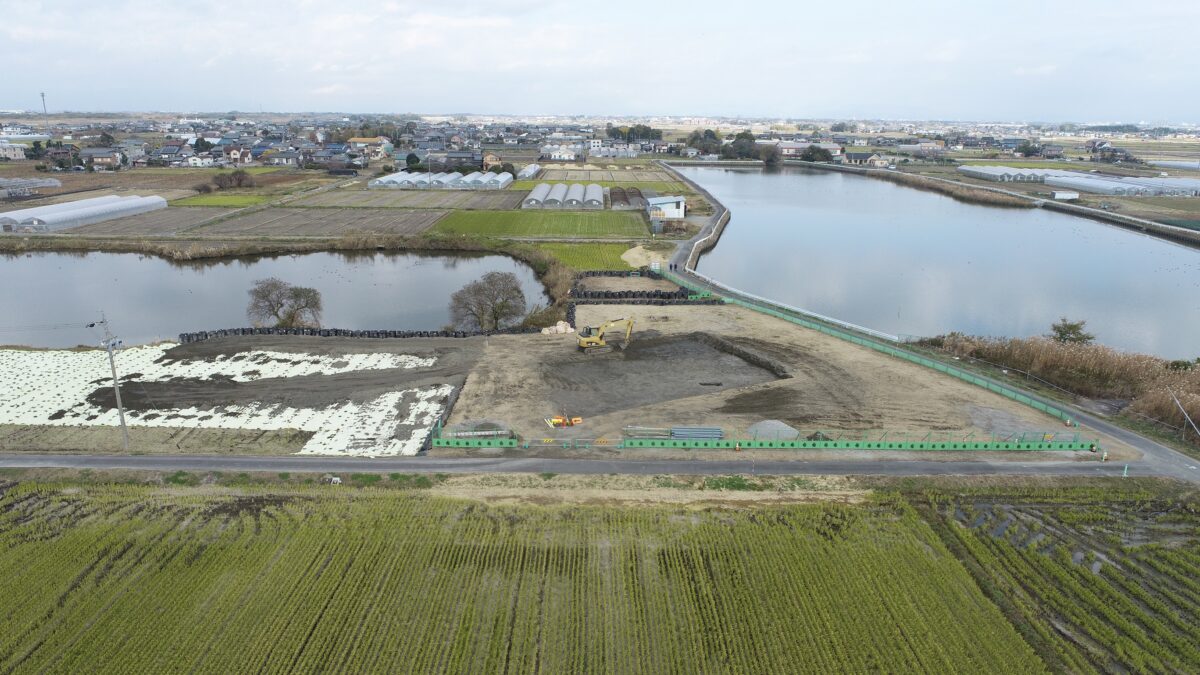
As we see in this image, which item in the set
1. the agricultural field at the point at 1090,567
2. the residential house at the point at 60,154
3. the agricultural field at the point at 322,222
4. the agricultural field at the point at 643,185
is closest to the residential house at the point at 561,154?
the agricultural field at the point at 643,185

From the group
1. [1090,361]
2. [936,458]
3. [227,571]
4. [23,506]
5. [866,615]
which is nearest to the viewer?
[866,615]

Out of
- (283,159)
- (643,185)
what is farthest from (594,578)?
(283,159)

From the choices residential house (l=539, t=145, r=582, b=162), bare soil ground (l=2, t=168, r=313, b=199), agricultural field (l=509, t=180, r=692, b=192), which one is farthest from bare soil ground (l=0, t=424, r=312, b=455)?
residential house (l=539, t=145, r=582, b=162)

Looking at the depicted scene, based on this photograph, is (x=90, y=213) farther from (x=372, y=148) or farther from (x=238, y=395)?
(x=372, y=148)

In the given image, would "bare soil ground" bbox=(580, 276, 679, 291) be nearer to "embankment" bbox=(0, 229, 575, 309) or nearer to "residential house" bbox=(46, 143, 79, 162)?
"embankment" bbox=(0, 229, 575, 309)

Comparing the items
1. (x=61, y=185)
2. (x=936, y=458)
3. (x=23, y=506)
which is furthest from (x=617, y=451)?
(x=61, y=185)

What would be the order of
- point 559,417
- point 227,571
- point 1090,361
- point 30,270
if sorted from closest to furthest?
1. point 227,571
2. point 559,417
3. point 1090,361
4. point 30,270

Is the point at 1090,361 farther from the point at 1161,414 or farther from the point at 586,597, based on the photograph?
the point at 586,597
